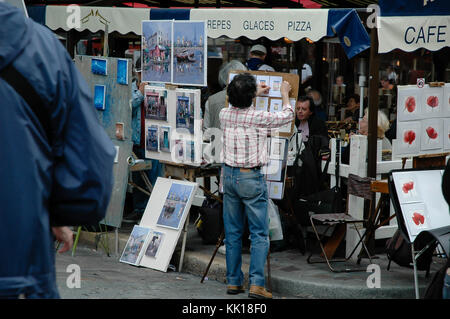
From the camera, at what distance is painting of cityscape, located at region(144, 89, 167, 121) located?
24.4ft

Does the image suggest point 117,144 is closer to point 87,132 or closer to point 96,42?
point 87,132

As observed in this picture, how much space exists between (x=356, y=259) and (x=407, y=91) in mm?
1684

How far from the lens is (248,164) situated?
19.7 feet

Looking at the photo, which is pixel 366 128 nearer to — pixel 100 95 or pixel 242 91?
pixel 242 91

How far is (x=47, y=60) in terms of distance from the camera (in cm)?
226

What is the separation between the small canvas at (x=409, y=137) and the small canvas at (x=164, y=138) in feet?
7.38

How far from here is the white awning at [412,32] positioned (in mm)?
6758

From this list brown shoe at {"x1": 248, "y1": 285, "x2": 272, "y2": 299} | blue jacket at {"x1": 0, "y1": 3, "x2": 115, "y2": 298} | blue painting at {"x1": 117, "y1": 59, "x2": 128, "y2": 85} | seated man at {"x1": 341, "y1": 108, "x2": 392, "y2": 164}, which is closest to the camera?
blue jacket at {"x1": 0, "y1": 3, "x2": 115, "y2": 298}

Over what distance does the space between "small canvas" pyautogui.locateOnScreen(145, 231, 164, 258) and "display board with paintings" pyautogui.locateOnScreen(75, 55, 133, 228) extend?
0.49 meters

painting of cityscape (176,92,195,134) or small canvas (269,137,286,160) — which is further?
painting of cityscape (176,92,195,134)

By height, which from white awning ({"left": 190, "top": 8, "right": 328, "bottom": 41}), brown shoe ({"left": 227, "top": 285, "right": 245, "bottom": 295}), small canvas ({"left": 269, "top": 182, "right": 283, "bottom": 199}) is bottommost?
brown shoe ({"left": 227, "top": 285, "right": 245, "bottom": 295})

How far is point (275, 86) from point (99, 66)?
206cm

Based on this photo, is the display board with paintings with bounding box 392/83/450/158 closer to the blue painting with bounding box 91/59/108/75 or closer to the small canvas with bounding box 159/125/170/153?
the small canvas with bounding box 159/125/170/153

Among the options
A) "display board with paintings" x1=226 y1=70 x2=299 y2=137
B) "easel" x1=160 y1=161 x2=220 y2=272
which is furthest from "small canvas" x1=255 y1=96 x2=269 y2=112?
"easel" x1=160 y1=161 x2=220 y2=272
